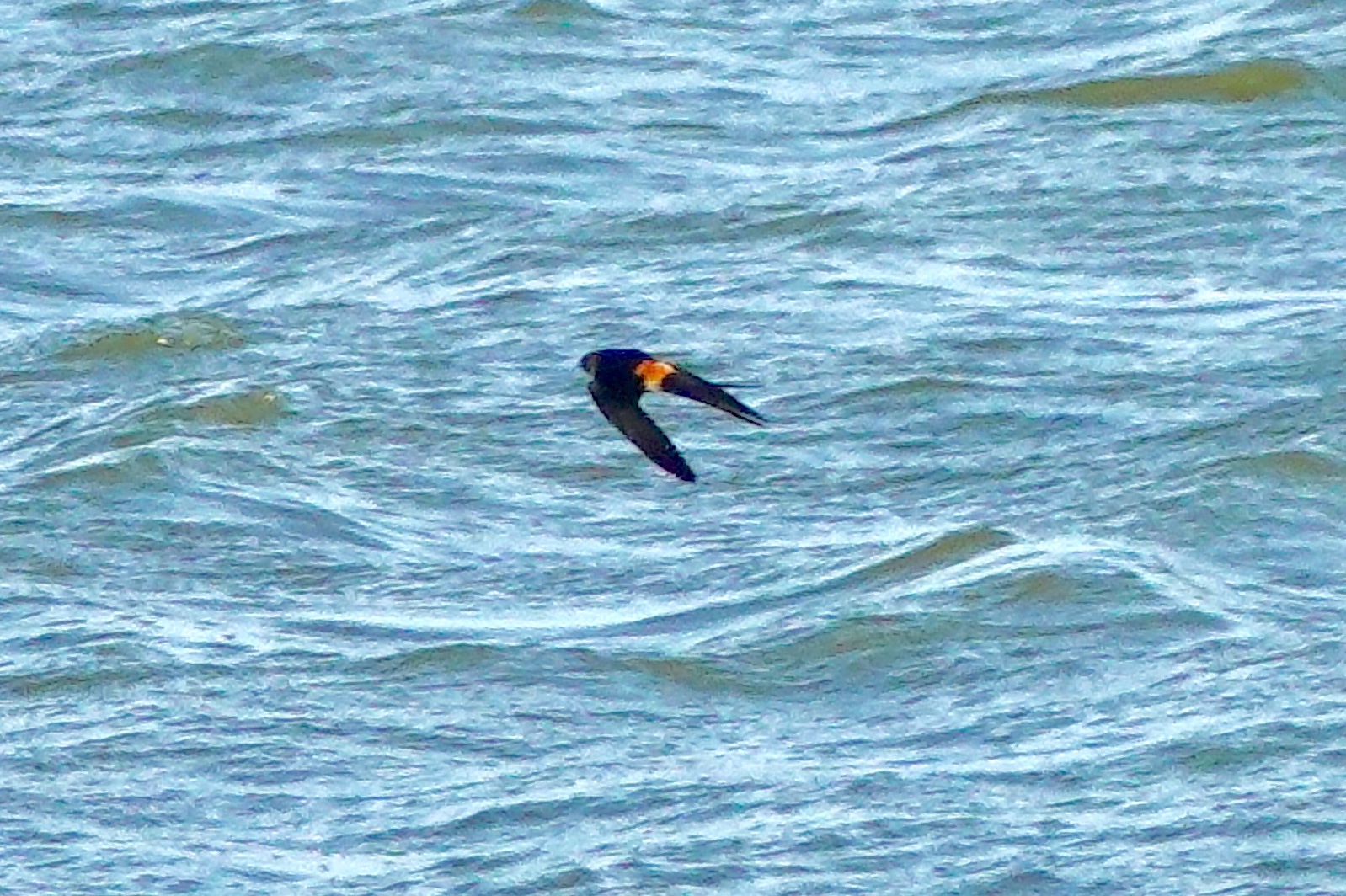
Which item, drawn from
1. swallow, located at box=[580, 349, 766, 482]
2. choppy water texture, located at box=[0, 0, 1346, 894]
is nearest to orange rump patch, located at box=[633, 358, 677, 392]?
swallow, located at box=[580, 349, 766, 482]

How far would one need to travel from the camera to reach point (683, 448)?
8438mm

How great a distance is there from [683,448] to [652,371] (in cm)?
191

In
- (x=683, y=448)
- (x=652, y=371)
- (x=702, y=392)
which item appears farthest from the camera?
(x=683, y=448)

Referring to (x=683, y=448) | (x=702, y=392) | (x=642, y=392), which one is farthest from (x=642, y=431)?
(x=683, y=448)

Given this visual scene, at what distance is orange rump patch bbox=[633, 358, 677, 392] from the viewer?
21.2ft

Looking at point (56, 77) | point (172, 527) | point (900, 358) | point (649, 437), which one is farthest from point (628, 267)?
point (649, 437)

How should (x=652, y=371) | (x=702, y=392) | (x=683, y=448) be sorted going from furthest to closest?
(x=683, y=448) → (x=652, y=371) → (x=702, y=392)

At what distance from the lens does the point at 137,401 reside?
9055 millimetres

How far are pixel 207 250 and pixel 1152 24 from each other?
2938mm

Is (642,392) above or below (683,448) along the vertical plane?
above

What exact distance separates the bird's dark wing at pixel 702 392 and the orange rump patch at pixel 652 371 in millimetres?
12

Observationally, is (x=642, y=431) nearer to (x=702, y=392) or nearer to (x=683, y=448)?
(x=702, y=392)

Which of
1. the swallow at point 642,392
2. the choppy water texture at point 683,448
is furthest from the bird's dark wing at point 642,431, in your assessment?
the choppy water texture at point 683,448

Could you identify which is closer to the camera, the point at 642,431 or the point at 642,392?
the point at 642,431
